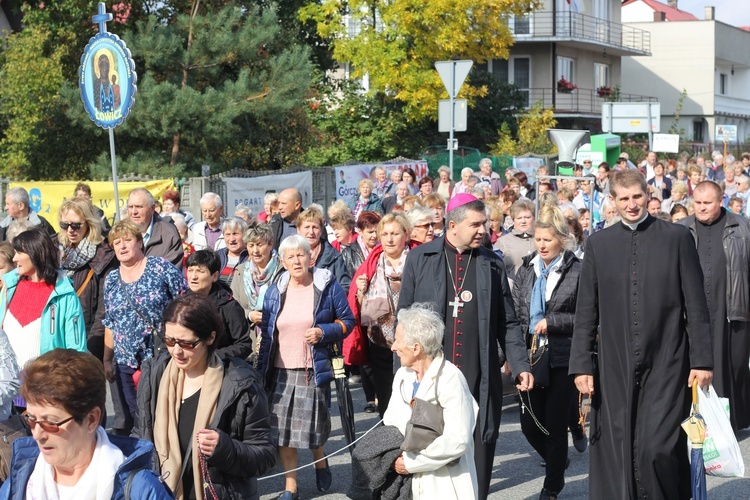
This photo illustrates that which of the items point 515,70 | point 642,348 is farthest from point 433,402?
Answer: point 515,70

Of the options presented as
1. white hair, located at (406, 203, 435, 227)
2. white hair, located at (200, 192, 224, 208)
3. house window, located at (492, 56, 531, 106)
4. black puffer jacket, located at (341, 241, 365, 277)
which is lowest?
black puffer jacket, located at (341, 241, 365, 277)

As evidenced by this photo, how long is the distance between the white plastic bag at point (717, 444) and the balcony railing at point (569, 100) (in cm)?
4141

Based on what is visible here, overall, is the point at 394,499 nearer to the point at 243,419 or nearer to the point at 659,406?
the point at 243,419

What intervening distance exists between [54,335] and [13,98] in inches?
609

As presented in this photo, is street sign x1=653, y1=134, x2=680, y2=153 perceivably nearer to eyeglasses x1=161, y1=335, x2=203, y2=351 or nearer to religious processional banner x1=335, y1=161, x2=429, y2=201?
religious processional banner x1=335, y1=161, x2=429, y2=201

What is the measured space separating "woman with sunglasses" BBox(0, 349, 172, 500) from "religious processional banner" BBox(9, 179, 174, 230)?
43.8 ft

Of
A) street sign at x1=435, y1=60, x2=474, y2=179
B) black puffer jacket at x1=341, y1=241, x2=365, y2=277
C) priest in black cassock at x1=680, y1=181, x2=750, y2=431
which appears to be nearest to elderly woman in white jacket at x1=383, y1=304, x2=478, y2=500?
A: priest in black cassock at x1=680, y1=181, x2=750, y2=431

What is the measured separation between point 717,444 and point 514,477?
2464 millimetres

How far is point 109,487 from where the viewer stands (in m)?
3.36

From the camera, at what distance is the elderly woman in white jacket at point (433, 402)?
A: 506cm

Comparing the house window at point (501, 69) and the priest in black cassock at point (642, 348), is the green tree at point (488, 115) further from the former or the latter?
the priest in black cassock at point (642, 348)

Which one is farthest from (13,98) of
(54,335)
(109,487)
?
(109,487)

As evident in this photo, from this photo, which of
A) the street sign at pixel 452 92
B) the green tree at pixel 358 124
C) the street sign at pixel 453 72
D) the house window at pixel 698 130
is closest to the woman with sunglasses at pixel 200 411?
the street sign at pixel 452 92

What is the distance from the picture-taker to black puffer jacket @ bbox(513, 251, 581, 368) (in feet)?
24.6
